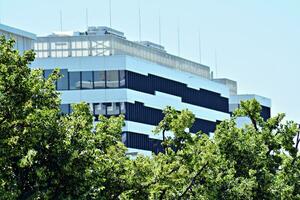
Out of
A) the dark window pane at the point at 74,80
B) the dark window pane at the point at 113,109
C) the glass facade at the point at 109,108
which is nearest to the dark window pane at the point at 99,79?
the dark window pane at the point at 74,80

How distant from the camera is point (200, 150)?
61.3 meters

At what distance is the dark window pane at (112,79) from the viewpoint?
137 metres

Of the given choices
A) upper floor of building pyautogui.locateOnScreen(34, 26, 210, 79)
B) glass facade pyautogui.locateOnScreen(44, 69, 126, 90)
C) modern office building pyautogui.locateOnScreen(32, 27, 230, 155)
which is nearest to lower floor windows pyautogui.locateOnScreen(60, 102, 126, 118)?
modern office building pyautogui.locateOnScreen(32, 27, 230, 155)

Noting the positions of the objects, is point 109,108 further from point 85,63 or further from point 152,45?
point 152,45

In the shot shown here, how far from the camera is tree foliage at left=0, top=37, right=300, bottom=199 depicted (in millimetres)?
45750

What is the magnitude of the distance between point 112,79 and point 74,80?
3.70 metres

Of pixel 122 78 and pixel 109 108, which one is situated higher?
pixel 122 78

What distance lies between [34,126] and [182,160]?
15925mm

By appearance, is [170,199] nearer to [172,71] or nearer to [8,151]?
[8,151]

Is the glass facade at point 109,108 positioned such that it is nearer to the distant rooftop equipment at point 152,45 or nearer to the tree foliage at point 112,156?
the distant rooftop equipment at point 152,45

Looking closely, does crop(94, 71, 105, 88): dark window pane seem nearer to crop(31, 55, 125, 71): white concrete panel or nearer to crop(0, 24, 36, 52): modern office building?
crop(31, 55, 125, 71): white concrete panel

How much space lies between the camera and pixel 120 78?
449ft

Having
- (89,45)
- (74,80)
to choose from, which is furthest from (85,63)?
(89,45)

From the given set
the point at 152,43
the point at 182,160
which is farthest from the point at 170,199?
the point at 152,43
